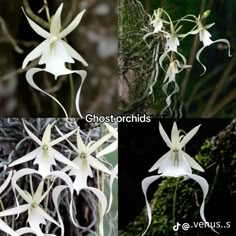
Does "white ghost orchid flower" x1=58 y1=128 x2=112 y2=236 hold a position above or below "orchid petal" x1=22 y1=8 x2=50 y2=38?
below

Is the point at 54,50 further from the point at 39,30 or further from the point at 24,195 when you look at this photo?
the point at 24,195

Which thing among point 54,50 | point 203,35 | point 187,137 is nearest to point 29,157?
point 54,50

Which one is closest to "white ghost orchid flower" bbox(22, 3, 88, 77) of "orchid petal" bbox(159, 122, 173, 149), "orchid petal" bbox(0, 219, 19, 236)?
"orchid petal" bbox(159, 122, 173, 149)

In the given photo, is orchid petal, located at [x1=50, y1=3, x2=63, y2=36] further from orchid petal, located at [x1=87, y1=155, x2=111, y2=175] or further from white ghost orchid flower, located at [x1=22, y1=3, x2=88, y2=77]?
orchid petal, located at [x1=87, y1=155, x2=111, y2=175]

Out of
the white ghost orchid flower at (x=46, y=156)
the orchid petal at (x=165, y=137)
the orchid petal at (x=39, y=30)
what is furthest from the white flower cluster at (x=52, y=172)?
the orchid petal at (x=39, y=30)

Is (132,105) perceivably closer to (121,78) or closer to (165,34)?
(121,78)

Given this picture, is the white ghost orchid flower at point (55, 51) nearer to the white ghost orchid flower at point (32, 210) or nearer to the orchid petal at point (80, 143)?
the orchid petal at point (80, 143)

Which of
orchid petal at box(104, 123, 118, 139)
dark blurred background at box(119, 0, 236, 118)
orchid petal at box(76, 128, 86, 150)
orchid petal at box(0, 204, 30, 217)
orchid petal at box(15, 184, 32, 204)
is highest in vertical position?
dark blurred background at box(119, 0, 236, 118)
